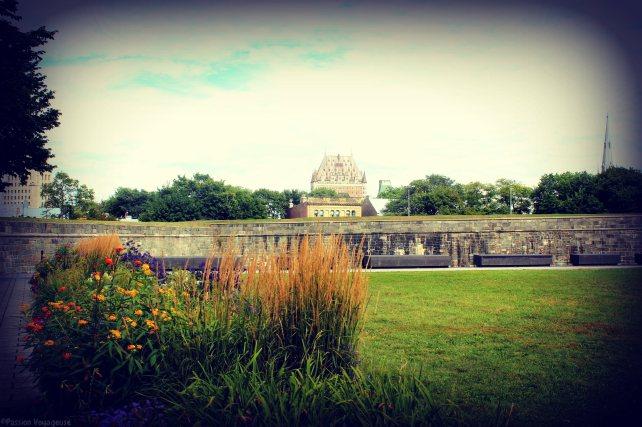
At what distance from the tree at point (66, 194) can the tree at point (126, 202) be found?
12.2m

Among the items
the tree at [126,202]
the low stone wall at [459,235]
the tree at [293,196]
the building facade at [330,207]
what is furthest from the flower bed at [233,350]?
the tree at [293,196]

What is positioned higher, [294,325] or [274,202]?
[274,202]

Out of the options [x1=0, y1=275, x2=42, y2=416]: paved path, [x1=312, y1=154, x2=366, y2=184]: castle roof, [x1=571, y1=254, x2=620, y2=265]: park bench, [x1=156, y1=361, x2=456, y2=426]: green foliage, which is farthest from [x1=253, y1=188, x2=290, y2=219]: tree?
[x1=156, y1=361, x2=456, y2=426]: green foliage

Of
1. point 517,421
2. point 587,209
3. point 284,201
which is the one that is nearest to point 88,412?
point 517,421

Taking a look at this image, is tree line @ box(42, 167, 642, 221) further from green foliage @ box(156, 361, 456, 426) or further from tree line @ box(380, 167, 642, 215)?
green foliage @ box(156, 361, 456, 426)

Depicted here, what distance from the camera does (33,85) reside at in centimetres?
1560

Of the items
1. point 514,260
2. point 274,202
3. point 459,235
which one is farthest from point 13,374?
point 274,202

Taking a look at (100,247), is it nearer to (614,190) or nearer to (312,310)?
(312,310)

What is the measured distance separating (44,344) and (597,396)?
4.78 m

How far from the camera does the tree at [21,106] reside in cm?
1404

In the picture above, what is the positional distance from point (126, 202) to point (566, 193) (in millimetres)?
61481

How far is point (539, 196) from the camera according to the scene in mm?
62406

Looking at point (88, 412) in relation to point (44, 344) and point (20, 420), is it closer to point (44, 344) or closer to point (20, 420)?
point (20, 420)

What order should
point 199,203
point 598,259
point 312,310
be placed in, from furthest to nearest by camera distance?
point 199,203
point 598,259
point 312,310
